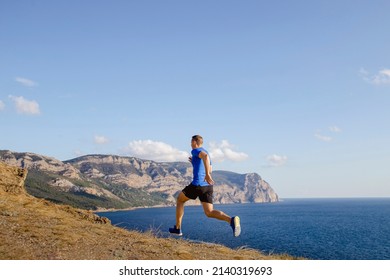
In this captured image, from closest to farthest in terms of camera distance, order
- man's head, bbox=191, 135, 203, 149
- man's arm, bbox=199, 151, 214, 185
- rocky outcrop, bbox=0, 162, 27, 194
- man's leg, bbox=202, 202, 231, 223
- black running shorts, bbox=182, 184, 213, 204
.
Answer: man's arm, bbox=199, 151, 214, 185
black running shorts, bbox=182, 184, 213, 204
man's leg, bbox=202, 202, 231, 223
man's head, bbox=191, 135, 203, 149
rocky outcrop, bbox=0, 162, 27, 194

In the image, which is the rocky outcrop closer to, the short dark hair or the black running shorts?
the black running shorts

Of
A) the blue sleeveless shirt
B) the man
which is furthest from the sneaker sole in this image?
the blue sleeveless shirt

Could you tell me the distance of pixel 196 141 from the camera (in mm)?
8484

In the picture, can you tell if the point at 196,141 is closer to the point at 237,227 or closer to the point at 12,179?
the point at 237,227

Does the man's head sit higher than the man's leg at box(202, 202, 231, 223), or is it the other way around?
the man's head

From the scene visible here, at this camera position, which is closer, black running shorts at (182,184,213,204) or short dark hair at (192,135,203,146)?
black running shorts at (182,184,213,204)

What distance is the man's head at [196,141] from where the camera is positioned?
27.8 feet

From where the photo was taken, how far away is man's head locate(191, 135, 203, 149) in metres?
8.48

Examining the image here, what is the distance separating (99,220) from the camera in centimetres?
1372

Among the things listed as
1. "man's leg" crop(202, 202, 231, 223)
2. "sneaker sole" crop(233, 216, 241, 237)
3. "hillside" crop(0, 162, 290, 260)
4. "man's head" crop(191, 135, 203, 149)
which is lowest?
"hillside" crop(0, 162, 290, 260)

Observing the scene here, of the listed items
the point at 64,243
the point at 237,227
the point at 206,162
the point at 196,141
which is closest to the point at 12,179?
the point at 64,243

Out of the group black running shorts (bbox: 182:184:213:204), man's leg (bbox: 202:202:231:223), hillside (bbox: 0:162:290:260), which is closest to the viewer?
hillside (bbox: 0:162:290:260)

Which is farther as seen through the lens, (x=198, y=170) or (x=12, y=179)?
(x=12, y=179)
